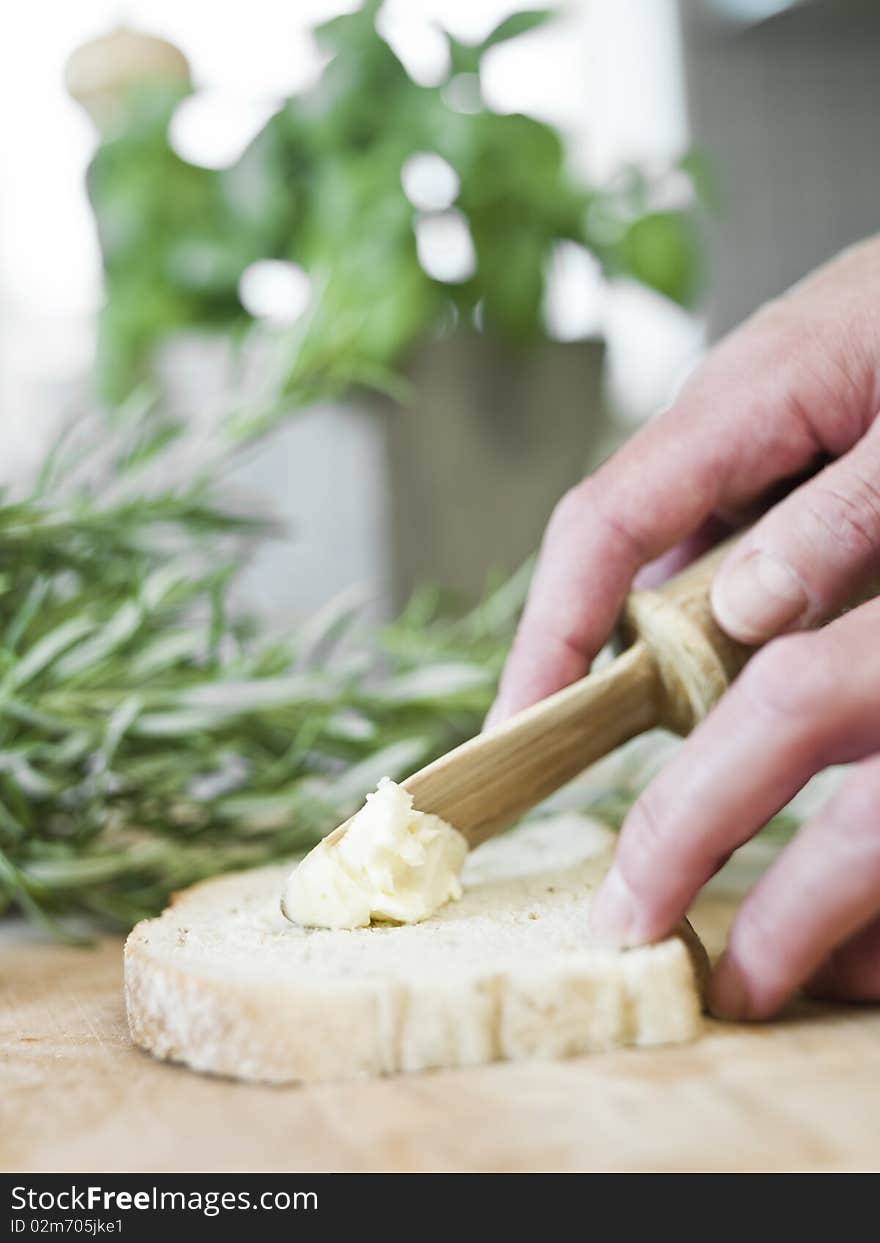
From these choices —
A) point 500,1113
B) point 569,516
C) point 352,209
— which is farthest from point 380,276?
point 500,1113

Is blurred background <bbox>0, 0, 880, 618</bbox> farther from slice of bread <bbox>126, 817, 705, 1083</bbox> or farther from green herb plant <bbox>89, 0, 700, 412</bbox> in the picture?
slice of bread <bbox>126, 817, 705, 1083</bbox>

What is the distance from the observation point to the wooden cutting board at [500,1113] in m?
0.59

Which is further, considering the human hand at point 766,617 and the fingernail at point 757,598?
the fingernail at point 757,598

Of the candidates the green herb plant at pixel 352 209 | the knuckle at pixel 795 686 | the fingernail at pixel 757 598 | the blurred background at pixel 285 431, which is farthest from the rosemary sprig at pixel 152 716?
the green herb plant at pixel 352 209

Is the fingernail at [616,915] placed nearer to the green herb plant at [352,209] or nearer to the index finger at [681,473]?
the index finger at [681,473]

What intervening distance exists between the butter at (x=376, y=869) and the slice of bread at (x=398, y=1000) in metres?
0.03

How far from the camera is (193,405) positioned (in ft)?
6.27

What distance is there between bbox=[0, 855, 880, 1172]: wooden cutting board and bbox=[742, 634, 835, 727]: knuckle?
0.19 m

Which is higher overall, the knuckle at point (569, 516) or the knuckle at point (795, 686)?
the knuckle at point (795, 686)

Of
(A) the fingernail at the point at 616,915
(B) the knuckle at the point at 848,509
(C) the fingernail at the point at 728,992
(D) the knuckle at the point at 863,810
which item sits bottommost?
(C) the fingernail at the point at 728,992

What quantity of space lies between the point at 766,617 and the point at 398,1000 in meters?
0.38

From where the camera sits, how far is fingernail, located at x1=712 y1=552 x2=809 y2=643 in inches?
A: 34.5
